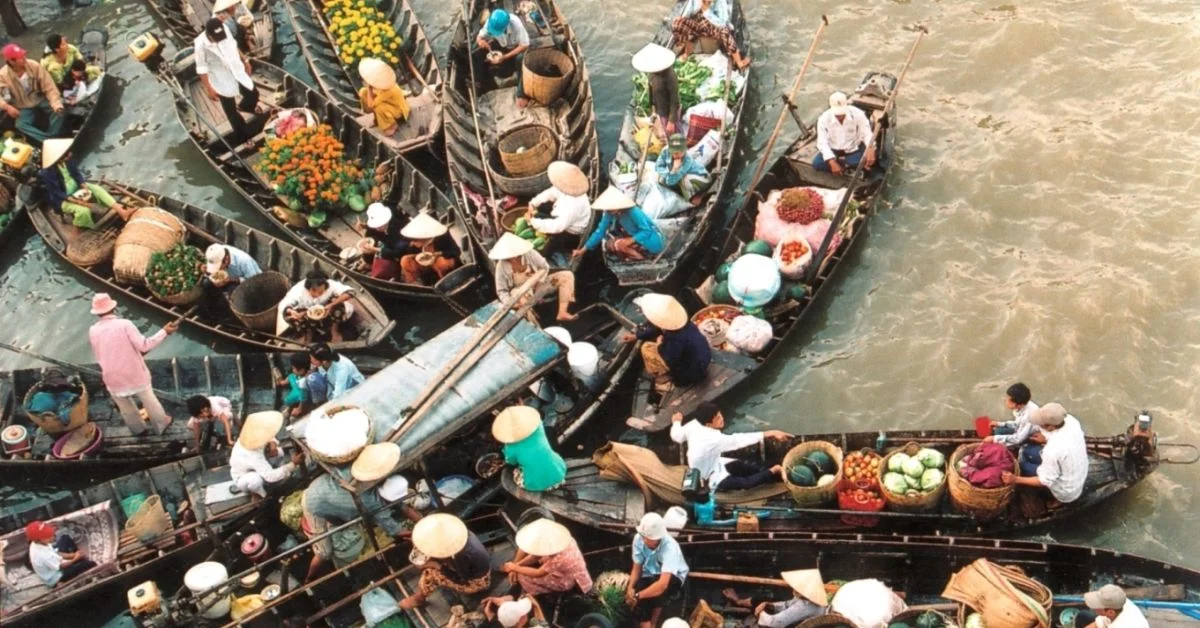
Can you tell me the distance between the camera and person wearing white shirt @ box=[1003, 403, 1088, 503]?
32.1ft

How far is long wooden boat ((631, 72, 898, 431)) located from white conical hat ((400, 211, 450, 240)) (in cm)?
318

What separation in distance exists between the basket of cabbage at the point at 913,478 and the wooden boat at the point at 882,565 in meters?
0.43

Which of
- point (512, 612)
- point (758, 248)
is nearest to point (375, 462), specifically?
point (512, 612)

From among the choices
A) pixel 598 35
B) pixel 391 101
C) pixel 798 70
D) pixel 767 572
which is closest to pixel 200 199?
pixel 391 101

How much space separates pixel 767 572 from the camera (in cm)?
1031

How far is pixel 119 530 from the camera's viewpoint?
11508 mm

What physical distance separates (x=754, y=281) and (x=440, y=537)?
16.4 feet

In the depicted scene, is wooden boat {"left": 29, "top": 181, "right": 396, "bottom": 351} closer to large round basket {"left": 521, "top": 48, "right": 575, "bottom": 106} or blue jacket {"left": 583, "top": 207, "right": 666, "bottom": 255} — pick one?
blue jacket {"left": 583, "top": 207, "right": 666, "bottom": 255}

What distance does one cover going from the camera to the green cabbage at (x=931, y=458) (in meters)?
10.4

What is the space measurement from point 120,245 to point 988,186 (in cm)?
1201

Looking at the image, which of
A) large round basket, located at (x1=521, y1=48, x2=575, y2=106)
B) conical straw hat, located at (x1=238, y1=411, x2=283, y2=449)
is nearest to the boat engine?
conical straw hat, located at (x1=238, y1=411, x2=283, y2=449)

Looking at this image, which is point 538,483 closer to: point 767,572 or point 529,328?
point 529,328

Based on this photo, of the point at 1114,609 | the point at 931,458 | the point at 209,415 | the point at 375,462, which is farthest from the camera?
the point at 209,415

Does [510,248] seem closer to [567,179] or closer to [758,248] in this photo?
[567,179]
